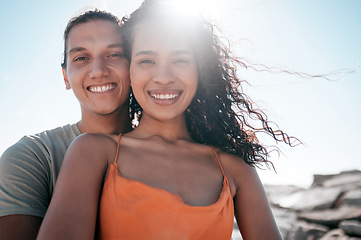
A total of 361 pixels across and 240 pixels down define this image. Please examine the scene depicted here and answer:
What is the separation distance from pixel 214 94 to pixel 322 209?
5904mm

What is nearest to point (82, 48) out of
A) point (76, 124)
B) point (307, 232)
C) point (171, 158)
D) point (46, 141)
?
point (76, 124)

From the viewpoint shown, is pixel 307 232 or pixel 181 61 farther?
pixel 307 232

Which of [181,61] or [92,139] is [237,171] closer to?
[181,61]

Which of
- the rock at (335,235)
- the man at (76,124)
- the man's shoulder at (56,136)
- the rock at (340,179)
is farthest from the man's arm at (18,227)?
the rock at (340,179)

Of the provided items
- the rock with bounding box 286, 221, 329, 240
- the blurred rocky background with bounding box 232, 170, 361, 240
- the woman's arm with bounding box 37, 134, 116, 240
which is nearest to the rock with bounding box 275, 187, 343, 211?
the blurred rocky background with bounding box 232, 170, 361, 240

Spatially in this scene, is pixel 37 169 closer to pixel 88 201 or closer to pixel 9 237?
pixel 9 237

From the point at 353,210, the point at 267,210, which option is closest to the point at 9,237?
the point at 267,210

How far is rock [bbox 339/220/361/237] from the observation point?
6.09 meters

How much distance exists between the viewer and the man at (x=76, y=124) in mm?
2160

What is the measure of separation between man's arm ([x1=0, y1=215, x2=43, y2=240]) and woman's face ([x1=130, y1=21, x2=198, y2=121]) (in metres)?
0.94

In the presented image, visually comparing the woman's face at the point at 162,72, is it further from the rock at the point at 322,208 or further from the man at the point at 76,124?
the rock at the point at 322,208

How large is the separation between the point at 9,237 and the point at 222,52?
181 cm

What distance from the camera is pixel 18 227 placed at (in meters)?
2.06

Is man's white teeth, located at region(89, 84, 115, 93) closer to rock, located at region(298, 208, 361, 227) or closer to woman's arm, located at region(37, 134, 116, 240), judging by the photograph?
woman's arm, located at region(37, 134, 116, 240)
